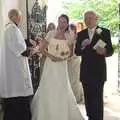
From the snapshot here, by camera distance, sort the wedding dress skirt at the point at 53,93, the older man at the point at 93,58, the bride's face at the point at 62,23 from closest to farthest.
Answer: the older man at the point at 93,58, the bride's face at the point at 62,23, the wedding dress skirt at the point at 53,93

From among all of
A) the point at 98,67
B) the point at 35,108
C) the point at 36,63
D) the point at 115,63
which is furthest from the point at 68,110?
the point at 115,63

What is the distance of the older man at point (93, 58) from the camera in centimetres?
393

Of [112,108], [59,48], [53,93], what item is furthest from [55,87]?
[112,108]

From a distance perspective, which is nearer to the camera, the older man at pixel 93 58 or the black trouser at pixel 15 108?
the older man at pixel 93 58

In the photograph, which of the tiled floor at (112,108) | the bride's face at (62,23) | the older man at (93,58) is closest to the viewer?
the older man at (93,58)

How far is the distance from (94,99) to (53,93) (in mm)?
516

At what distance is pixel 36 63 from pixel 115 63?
2917 millimetres

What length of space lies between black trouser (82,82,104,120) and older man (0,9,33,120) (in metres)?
0.74

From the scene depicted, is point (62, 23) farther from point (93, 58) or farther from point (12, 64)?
point (12, 64)

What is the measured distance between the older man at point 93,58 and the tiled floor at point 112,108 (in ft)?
2.41

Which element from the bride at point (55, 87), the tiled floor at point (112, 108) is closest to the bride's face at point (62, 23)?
the bride at point (55, 87)

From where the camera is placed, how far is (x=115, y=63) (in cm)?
741

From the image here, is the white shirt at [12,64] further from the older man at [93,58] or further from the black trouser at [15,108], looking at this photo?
the older man at [93,58]

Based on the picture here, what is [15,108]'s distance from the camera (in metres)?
4.11
